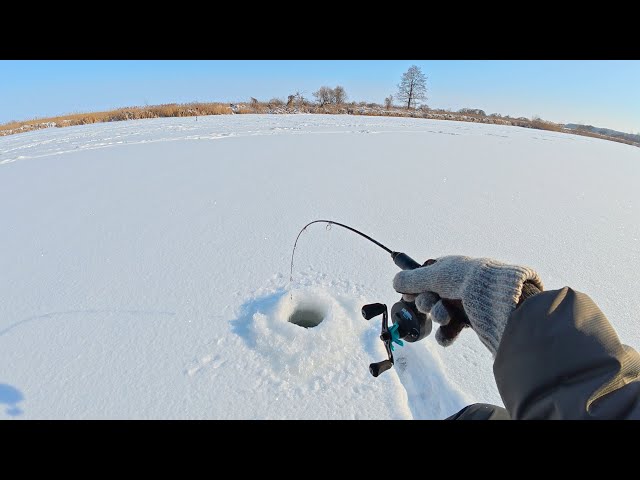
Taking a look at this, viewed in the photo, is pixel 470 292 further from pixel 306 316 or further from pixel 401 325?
pixel 306 316

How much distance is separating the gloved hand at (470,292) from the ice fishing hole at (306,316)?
1.28 meters

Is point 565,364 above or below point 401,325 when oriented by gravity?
above

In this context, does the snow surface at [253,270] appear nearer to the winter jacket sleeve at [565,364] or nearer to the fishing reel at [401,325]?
the fishing reel at [401,325]

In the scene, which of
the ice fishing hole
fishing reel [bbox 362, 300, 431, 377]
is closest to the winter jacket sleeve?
fishing reel [bbox 362, 300, 431, 377]

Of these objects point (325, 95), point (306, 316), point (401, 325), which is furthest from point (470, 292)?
point (325, 95)

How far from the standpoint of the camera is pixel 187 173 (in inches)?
223

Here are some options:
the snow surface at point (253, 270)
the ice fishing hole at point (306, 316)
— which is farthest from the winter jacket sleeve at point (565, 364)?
the ice fishing hole at point (306, 316)

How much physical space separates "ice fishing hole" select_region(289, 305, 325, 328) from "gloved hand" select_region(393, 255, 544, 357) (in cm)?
128

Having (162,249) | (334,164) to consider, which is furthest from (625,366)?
(334,164)

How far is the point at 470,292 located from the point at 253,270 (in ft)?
6.84

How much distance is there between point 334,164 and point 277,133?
12.9 feet

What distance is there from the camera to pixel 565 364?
0.74m
